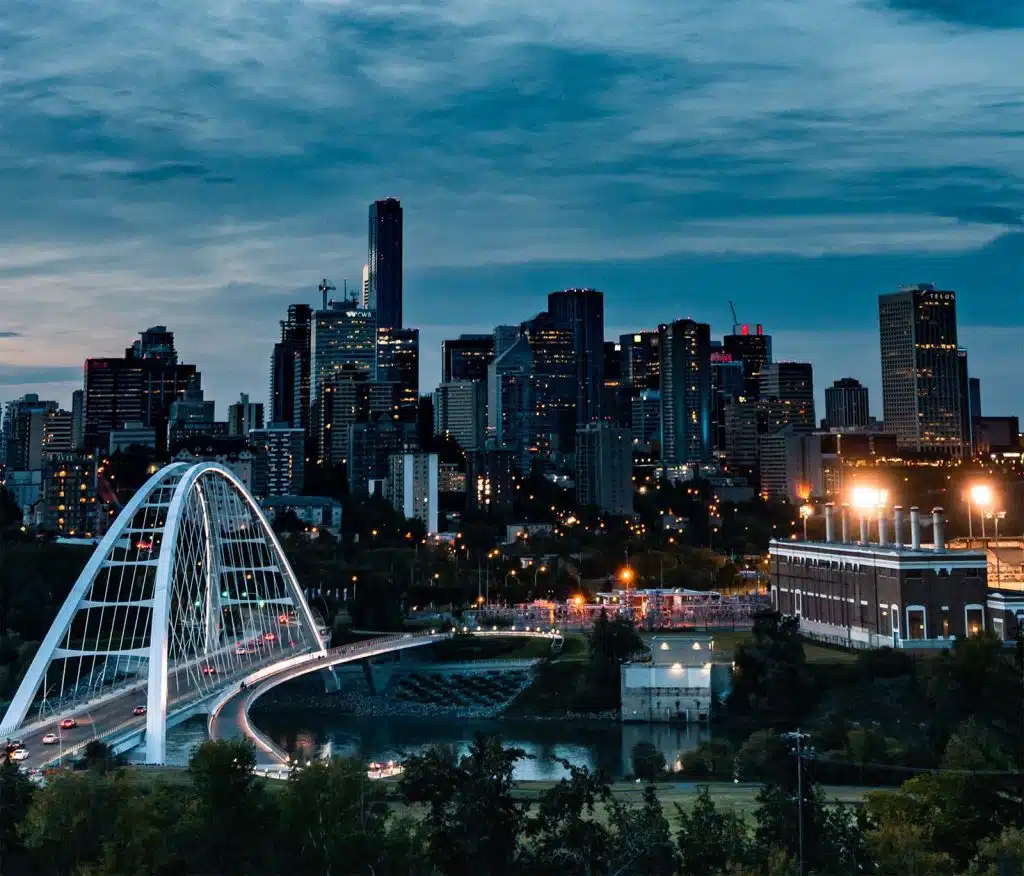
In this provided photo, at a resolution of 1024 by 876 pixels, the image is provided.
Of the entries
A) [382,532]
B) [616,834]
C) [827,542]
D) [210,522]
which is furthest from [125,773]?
[382,532]

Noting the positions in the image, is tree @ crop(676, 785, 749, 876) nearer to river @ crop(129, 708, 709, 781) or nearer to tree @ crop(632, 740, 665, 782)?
tree @ crop(632, 740, 665, 782)

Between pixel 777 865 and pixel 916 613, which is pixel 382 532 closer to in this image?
pixel 916 613

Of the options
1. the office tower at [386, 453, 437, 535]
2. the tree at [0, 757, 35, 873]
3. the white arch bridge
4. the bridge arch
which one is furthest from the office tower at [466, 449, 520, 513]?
the tree at [0, 757, 35, 873]

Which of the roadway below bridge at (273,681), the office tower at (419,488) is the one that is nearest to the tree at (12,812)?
the roadway below bridge at (273,681)

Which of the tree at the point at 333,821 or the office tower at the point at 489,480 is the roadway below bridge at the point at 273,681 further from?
the office tower at the point at 489,480

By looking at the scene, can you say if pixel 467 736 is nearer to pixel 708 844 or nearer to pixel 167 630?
pixel 167 630
